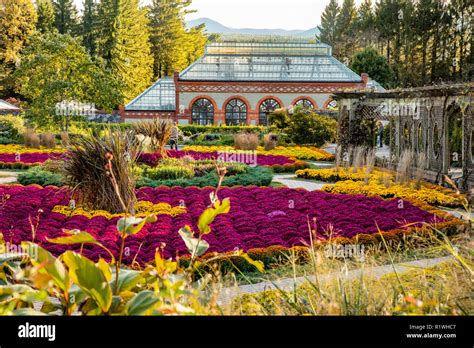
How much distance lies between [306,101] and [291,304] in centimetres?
3838

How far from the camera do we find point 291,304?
3.67 meters

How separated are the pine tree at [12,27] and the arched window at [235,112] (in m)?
19.3

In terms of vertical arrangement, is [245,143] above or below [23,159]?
above

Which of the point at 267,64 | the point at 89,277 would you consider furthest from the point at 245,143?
the point at 267,64

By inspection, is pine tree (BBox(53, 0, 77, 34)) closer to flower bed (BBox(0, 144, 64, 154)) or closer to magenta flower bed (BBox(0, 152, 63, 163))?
flower bed (BBox(0, 144, 64, 154))

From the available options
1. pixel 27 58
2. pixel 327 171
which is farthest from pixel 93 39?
pixel 327 171

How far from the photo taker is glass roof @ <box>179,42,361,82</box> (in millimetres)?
41719

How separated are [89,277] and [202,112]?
3906 centimetres

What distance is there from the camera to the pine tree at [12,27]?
50562 mm

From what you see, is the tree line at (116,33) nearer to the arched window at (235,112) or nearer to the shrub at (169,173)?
the arched window at (235,112)

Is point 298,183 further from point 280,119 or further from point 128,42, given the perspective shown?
point 128,42

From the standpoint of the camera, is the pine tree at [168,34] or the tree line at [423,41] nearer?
the tree line at [423,41]

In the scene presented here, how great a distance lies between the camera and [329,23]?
6500cm

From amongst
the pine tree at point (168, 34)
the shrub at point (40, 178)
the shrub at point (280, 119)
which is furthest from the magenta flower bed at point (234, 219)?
the pine tree at point (168, 34)
